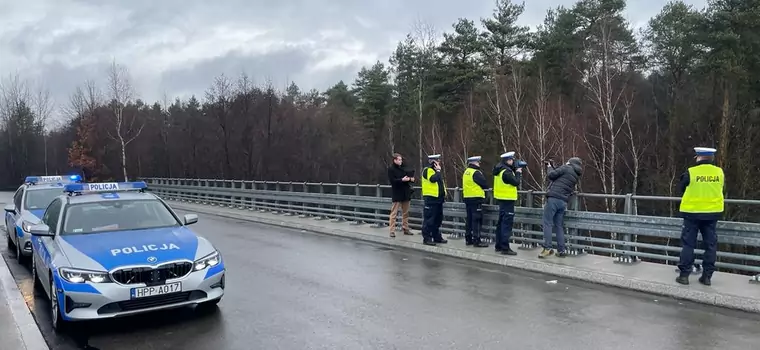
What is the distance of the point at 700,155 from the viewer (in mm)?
8062

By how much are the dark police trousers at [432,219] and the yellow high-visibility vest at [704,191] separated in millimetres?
5431

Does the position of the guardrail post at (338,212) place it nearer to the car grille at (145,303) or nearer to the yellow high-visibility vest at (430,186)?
the yellow high-visibility vest at (430,186)

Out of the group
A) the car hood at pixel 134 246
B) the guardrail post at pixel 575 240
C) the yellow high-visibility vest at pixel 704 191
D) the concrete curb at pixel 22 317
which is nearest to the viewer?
the concrete curb at pixel 22 317

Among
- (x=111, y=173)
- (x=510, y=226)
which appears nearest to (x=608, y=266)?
(x=510, y=226)

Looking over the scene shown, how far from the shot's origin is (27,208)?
12.0 meters

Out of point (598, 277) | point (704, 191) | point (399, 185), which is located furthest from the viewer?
point (399, 185)

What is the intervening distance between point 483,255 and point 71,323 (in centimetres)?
700

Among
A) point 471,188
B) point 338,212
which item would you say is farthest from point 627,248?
point 338,212

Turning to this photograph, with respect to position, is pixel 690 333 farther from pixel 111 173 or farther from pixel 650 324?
pixel 111 173

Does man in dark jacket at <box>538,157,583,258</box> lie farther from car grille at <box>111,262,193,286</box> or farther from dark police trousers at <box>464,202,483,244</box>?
car grille at <box>111,262,193,286</box>

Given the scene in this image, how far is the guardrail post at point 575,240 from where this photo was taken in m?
10.6

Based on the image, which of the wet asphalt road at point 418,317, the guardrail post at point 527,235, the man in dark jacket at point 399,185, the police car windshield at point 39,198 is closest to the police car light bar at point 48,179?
the police car windshield at point 39,198

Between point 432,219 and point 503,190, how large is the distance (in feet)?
7.29

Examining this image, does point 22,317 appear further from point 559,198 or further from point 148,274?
point 559,198
